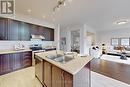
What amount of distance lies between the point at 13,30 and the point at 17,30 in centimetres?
18

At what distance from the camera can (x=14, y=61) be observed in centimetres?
374

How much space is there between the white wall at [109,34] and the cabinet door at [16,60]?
27.8ft

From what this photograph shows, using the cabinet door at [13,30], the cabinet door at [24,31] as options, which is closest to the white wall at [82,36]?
the cabinet door at [24,31]

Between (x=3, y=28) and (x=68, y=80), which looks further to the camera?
(x=3, y=28)

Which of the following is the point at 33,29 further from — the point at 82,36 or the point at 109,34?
the point at 109,34

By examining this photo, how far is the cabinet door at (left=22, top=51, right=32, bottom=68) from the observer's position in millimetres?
4117

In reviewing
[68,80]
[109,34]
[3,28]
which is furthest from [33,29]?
[109,34]

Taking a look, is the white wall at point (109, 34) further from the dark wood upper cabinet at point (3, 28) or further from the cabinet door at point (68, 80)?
the dark wood upper cabinet at point (3, 28)

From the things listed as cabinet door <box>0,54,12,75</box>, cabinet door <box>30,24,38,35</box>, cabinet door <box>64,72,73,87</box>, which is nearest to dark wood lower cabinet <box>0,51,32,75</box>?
cabinet door <box>0,54,12,75</box>

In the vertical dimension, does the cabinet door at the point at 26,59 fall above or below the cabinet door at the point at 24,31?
below

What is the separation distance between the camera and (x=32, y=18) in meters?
5.01

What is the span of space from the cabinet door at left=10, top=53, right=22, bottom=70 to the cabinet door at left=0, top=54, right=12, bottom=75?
0.16 meters

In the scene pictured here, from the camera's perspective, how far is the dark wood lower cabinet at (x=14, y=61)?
133 inches

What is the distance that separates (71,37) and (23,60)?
4771mm
